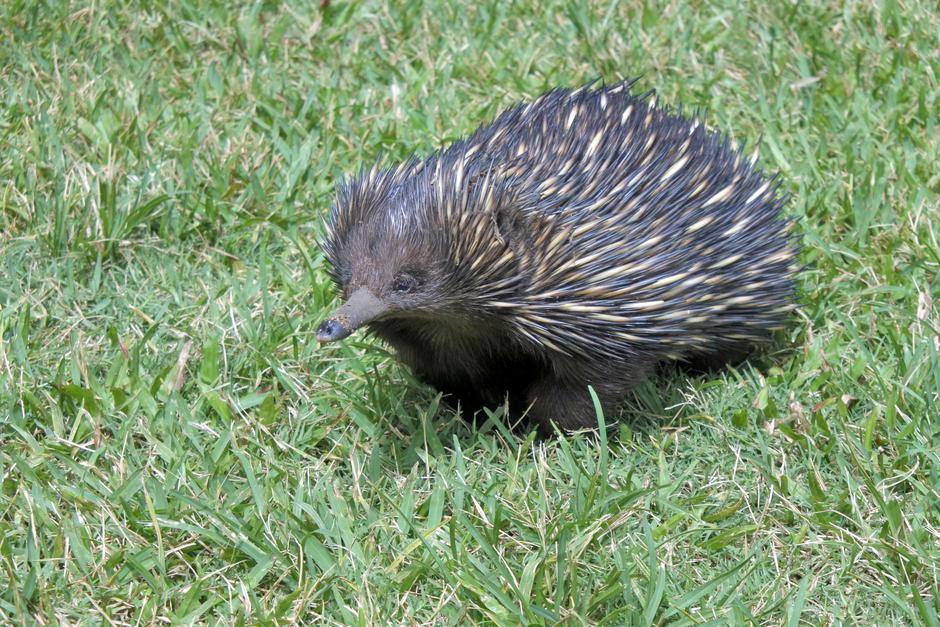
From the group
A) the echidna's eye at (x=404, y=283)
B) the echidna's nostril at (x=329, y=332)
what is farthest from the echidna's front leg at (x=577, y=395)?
→ the echidna's nostril at (x=329, y=332)

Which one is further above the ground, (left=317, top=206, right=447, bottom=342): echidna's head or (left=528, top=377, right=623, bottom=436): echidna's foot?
(left=317, top=206, right=447, bottom=342): echidna's head

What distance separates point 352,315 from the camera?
2666 mm

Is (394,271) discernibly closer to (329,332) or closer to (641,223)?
(329,332)

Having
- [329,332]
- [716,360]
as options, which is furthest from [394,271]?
[716,360]

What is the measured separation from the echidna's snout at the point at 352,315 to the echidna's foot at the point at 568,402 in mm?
612

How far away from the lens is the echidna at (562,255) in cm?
279

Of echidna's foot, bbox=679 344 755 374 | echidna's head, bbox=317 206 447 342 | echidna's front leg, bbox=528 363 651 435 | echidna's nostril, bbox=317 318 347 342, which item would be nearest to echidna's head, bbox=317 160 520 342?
echidna's head, bbox=317 206 447 342

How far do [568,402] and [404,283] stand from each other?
2.03ft

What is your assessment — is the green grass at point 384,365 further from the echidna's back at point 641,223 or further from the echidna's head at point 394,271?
the echidna's head at point 394,271

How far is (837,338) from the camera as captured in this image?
3.53 m

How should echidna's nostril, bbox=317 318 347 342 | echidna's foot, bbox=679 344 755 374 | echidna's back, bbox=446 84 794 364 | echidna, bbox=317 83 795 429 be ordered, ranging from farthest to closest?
echidna's foot, bbox=679 344 755 374 → echidna's back, bbox=446 84 794 364 → echidna, bbox=317 83 795 429 → echidna's nostril, bbox=317 318 347 342

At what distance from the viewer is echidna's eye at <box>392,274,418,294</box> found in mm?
2770

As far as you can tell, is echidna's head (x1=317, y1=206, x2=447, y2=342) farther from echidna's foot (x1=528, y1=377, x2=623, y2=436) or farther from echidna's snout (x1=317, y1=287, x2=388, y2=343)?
echidna's foot (x1=528, y1=377, x2=623, y2=436)

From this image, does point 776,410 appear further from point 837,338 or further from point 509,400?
point 509,400
